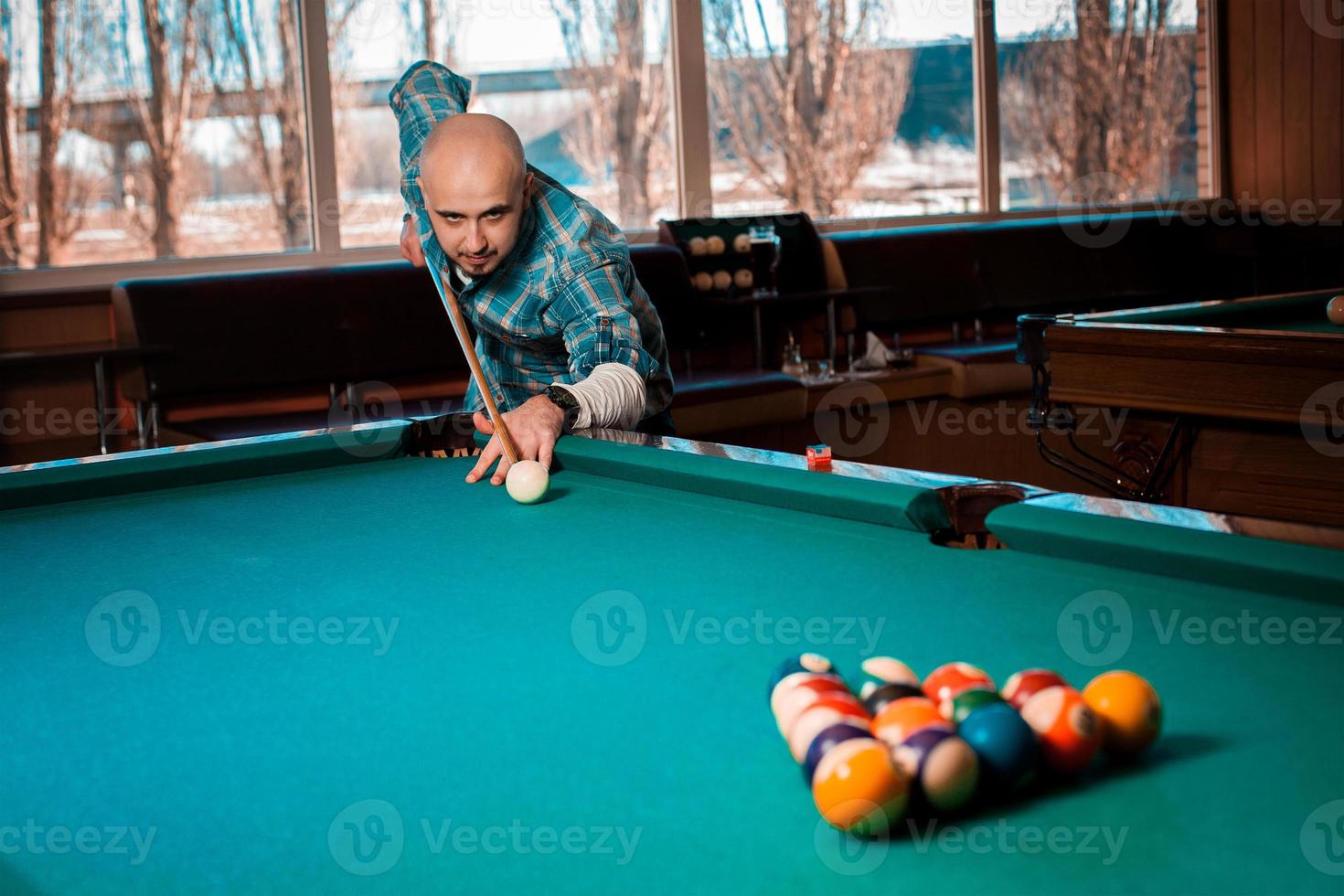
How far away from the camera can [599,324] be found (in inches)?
98.5

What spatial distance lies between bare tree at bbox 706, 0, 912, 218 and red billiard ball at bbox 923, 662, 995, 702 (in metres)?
5.21

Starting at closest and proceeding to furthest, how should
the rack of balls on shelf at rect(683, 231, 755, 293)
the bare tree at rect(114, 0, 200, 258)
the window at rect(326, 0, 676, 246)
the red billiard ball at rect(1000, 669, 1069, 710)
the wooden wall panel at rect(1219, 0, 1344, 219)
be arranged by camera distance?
the red billiard ball at rect(1000, 669, 1069, 710) → the bare tree at rect(114, 0, 200, 258) → the window at rect(326, 0, 676, 246) → the rack of balls on shelf at rect(683, 231, 755, 293) → the wooden wall panel at rect(1219, 0, 1344, 219)

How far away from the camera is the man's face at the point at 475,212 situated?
2338 millimetres

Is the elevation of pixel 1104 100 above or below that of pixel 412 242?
above

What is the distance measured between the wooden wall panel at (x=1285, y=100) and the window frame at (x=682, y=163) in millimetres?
97

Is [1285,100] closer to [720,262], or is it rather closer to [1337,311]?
[720,262]

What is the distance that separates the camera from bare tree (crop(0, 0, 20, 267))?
4.56 metres

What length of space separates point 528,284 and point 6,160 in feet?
9.52

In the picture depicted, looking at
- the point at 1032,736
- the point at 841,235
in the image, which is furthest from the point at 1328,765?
the point at 841,235

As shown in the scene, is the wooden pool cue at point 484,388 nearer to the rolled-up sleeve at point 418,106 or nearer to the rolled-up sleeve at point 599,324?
the rolled-up sleeve at point 599,324

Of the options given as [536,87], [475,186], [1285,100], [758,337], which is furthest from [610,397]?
[1285,100]

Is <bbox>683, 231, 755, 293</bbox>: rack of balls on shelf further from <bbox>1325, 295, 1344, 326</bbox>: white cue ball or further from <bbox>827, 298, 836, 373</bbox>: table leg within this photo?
<bbox>1325, 295, 1344, 326</bbox>: white cue ball

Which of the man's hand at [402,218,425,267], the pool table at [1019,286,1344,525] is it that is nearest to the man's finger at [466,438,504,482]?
the man's hand at [402,218,425,267]

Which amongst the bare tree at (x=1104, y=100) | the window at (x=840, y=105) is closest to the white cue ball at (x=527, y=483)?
the window at (x=840, y=105)
